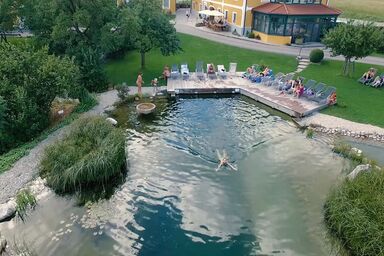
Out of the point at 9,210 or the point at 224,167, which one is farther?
the point at 224,167

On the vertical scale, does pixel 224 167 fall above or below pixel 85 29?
below

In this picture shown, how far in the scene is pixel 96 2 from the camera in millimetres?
23906

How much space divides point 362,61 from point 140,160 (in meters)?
25.1

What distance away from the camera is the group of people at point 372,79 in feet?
87.6

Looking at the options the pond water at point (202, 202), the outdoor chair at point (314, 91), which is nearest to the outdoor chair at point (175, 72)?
the pond water at point (202, 202)

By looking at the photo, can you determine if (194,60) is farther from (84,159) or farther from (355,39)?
(84,159)

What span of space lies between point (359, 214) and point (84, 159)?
1110 cm

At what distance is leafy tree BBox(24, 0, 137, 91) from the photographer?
77.4ft

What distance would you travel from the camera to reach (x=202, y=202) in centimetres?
1470

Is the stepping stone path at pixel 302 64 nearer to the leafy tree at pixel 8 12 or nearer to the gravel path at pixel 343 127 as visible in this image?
the gravel path at pixel 343 127

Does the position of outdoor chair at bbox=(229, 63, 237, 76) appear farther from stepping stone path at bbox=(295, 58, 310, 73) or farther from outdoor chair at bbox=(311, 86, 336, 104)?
outdoor chair at bbox=(311, 86, 336, 104)

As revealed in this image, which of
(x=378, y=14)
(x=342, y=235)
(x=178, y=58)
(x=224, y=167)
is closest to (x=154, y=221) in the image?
(x=224, y=167)

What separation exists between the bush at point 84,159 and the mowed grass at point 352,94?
553 inches

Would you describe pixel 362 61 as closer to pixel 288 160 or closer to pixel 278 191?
pixel 288 160
